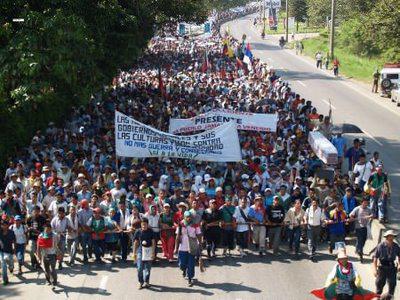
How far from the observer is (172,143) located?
16.4 meters

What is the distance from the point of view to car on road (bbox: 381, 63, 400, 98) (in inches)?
1428

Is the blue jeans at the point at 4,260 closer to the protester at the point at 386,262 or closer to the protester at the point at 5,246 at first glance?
the protester at the point at 5,246

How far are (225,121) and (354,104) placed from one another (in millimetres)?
17016

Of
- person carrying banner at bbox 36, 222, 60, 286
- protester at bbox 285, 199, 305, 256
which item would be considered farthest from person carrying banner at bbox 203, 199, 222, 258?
person carrying banner at bbox 36, 222, 60, 286

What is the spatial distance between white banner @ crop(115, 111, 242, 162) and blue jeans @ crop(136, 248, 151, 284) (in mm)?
4104

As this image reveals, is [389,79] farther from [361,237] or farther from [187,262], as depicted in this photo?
[187,262]

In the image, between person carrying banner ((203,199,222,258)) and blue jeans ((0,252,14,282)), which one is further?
person carrying banner ((203,199,222,258))

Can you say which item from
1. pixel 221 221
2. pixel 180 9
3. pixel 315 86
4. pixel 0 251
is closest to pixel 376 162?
pixel 221 221

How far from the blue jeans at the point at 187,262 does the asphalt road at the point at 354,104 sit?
559 cm

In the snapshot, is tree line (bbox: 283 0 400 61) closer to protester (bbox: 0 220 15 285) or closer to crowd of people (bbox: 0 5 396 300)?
crowd of people (bbox: 0 5 396 300)

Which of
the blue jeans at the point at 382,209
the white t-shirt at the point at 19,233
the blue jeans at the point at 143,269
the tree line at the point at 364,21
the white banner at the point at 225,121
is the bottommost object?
the blue jeans at the point at 143,269

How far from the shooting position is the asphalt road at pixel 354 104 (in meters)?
22.5

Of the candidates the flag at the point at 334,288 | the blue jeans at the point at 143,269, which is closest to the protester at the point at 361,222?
the flag at the point at 334,288


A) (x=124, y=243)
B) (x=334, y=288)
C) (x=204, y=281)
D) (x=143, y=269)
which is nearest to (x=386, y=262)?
(x=334, y=288)
